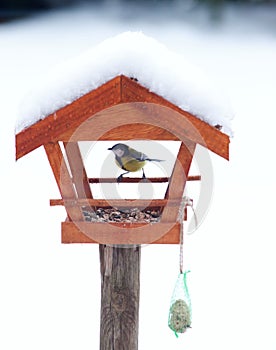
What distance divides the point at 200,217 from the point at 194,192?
790 millimetres

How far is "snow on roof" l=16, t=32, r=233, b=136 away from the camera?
1265 millimetres

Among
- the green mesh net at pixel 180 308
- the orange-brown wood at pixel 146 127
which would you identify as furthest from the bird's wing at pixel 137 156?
the green mesh net at pixel 180 308

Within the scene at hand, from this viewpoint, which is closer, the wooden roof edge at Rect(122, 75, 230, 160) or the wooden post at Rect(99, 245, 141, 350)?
the wooden roof edge at Rect(122, 75, 230, 160)

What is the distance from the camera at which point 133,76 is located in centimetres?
126

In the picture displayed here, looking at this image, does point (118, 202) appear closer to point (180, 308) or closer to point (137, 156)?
point (137, 156)

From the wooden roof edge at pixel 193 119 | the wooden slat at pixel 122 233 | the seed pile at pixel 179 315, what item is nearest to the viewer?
the wooden roof edge at pixel 193 119

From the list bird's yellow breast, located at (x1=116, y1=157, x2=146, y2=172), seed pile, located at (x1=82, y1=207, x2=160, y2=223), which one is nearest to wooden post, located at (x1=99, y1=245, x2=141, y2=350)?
seed pile, located at (x1=82, y1=207, x2=160, y2=223)

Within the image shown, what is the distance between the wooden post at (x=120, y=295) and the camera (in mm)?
1483

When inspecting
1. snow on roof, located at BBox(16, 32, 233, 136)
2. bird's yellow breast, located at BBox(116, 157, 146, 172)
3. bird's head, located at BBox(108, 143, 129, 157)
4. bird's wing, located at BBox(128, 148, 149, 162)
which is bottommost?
bird's yellow breast, located at BBox(116, 157, 146, 172)

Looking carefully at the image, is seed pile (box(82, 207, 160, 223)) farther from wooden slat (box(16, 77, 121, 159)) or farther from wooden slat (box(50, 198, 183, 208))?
wooden slat (box(16, 77, 121, 159))

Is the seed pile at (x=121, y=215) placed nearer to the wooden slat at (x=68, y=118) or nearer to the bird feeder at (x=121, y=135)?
the bird feeder at (x=121, y=135)

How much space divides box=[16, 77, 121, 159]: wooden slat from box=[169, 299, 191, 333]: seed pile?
1.38ft

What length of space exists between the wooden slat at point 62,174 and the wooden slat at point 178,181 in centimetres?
16

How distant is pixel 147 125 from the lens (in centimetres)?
130
